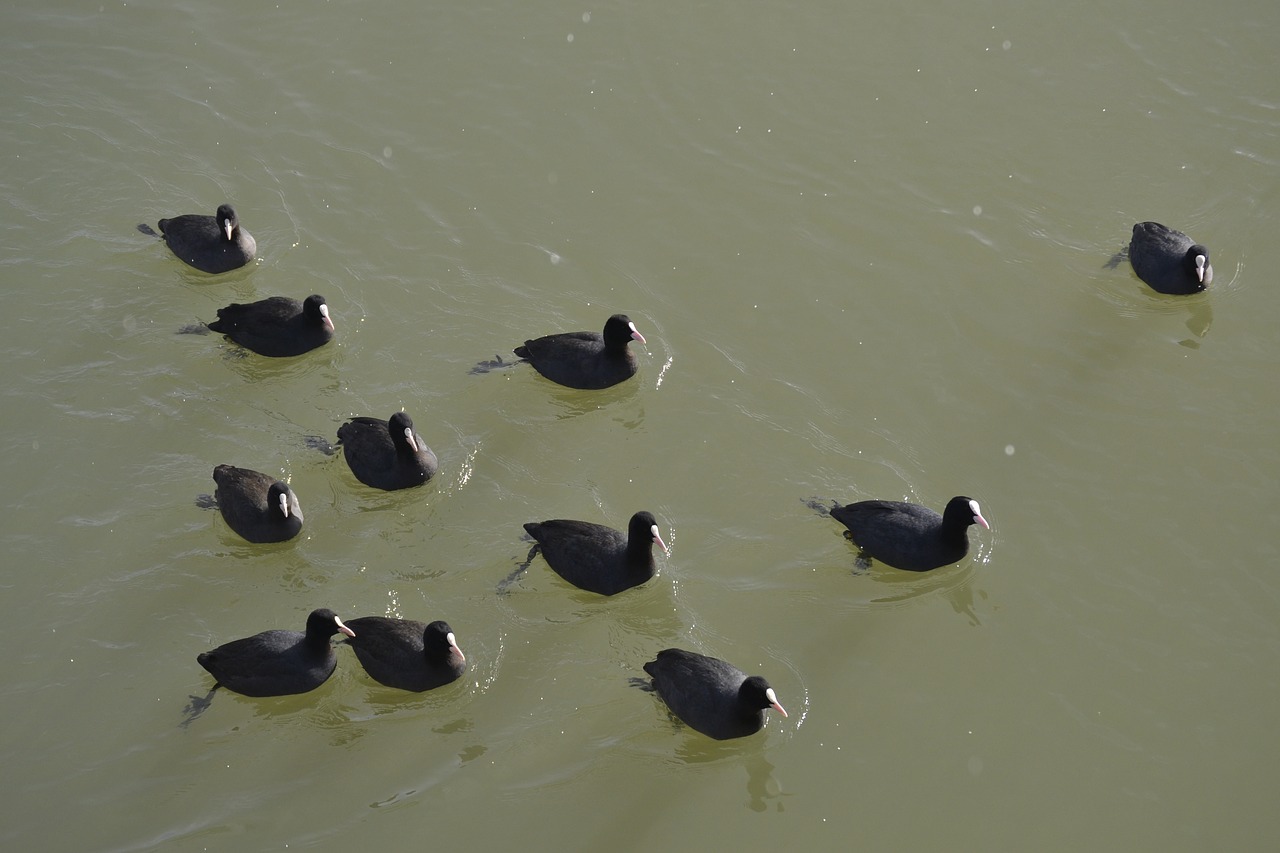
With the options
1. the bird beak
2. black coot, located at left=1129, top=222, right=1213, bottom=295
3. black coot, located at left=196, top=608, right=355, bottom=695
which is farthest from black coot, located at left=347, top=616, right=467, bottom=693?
black coot, located at left=1129, top=222, right=1213, bottom=295

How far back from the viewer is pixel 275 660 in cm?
950

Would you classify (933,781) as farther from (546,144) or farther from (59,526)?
(546,144)

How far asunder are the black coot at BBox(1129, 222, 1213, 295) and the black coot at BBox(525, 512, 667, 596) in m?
6.15

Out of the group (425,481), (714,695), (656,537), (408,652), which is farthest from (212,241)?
(714,695)

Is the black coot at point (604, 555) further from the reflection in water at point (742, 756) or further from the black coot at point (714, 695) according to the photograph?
the reflection in water at point (742, 756)

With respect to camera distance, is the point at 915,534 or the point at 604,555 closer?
the point at 604,555

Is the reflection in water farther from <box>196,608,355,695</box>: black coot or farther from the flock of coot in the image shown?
<box>196,608,355,695</box>: black coot

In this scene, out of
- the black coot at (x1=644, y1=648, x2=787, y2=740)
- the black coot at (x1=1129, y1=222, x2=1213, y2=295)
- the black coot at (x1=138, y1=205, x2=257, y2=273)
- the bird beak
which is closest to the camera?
the black coot at (x1=644, y1=648, x2=787, y2=740)

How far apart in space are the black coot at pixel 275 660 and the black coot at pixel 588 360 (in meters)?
3.57

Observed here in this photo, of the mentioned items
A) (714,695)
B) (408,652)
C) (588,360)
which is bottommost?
(408,652)

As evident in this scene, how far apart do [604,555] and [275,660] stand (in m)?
2.68

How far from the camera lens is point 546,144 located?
1474cm

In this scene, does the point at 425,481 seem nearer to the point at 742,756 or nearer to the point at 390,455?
the point at 390,455

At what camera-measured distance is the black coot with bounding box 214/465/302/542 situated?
10.4 m
